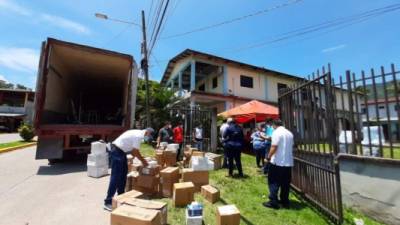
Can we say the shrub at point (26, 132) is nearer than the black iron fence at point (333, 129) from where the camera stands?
No

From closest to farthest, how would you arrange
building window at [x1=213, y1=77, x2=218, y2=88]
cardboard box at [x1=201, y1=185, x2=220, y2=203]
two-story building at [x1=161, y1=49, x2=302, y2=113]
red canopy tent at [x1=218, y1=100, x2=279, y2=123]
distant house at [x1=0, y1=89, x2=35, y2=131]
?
cardboard box at [x1=201, y1=185, x2=220, y2=203] → red canopy tent at [x1=218, y1=100, x2=279, y2=123] → two-story building at [x1=161, y1=49, x2=302, y2=113] → building window at [x1=213, y1=77, x2=218, y2=88] → distant house at [x1=0, y1=89, x2=35, y2=131]

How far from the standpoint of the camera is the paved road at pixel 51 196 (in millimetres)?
3965

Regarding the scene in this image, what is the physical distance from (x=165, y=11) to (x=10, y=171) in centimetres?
713

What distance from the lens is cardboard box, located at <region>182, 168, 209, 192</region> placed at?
558cm

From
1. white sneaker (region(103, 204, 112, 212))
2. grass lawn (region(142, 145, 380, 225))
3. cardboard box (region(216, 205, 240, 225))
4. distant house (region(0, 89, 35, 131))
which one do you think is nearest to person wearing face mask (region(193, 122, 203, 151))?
grass lawn (region(142, 145, 380, 225))

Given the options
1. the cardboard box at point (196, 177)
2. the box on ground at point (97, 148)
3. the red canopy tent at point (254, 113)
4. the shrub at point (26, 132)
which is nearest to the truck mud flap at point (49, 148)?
the box on ground at point (97, 148)

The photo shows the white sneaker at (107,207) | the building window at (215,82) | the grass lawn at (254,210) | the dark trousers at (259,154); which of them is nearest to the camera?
the grass lawn at (254,210)

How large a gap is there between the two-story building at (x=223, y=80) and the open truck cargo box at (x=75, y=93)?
→ 629 cm

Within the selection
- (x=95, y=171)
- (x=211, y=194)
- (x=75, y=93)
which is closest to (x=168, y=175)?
(x=211, y=194)

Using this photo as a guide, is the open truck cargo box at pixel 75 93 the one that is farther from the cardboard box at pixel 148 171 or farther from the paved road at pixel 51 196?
the cardboard box at pixel 148 171

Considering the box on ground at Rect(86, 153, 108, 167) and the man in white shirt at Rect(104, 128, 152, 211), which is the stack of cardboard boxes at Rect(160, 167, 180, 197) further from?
the box on ground at Rect(86, 153, 108, 167)

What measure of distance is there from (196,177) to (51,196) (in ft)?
9.86

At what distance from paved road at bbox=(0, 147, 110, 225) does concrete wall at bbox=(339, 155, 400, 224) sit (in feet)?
13.9

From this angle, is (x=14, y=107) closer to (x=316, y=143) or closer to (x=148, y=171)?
(x=148, y=171)
